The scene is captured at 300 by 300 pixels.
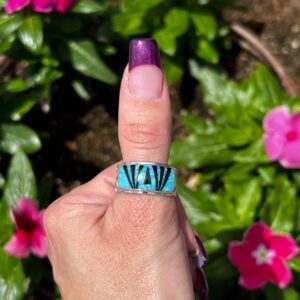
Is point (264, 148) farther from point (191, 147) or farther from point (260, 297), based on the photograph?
point (260, 297)

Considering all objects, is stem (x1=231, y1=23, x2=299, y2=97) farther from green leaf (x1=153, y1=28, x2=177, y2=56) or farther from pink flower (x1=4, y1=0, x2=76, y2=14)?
pink flower (x1=4, y1=0, x2=76, y2=14)

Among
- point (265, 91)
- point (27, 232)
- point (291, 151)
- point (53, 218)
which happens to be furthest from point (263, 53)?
point (53, 218)

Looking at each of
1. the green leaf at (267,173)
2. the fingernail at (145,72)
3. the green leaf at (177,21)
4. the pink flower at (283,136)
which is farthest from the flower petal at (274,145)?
the fingernail at (145,72)

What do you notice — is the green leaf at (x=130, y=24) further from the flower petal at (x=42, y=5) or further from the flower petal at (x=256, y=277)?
the flower petal at (x=256, y=277)

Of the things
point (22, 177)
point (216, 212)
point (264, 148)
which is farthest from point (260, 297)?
point (22, 177)

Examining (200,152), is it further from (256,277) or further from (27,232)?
(27,232)

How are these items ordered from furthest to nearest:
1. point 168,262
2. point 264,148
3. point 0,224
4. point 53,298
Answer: point 53,298, point 264,148, point 0,224, point 168,262

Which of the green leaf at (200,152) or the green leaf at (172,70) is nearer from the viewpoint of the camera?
the green leaf at (200,152)
